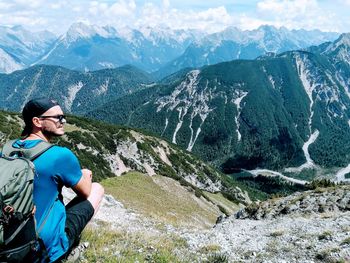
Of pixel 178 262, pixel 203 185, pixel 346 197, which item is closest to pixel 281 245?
pixel 178 262

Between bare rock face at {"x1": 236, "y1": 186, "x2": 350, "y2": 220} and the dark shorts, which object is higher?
the dark shorts

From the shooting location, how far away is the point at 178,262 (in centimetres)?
1143

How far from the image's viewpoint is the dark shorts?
335 inches

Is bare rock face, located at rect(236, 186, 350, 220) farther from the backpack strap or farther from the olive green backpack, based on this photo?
the olive green backpack

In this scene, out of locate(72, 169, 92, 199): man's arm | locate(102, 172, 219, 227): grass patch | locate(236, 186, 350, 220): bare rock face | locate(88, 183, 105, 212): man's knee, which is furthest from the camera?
locate(102, 172, 219, 227): grass patch

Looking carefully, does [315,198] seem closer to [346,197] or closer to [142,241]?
[346,197]

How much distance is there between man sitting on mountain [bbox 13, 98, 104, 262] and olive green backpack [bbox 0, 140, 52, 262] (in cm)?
41

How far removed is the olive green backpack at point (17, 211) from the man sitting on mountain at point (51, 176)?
1.36 feet

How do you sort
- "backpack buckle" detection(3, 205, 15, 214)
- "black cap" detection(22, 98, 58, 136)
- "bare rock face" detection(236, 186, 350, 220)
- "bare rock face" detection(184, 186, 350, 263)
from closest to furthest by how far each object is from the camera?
"backpack buckle" detection(3, 205, 15, 214)
"black cap" detection(22, 98, 58, 136)
"bare rock face" detection(184, 186, 350, 263)
"bare rock face" detection(236, 186, 350, 220)

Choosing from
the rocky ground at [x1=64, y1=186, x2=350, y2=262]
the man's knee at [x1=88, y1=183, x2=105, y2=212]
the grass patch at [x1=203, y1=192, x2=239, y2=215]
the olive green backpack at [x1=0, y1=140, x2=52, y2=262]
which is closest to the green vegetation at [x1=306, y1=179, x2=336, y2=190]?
the rocky ground at [x1=64, y1=186, x2=350, y2=262]

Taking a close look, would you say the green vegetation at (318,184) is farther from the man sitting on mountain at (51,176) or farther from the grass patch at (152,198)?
the man sitting on mountain at (51,176)

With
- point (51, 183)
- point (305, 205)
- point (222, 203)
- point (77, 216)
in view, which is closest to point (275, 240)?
point (77, 216)

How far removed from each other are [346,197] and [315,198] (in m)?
2.53

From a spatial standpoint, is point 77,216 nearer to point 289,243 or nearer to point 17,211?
point 17,211
